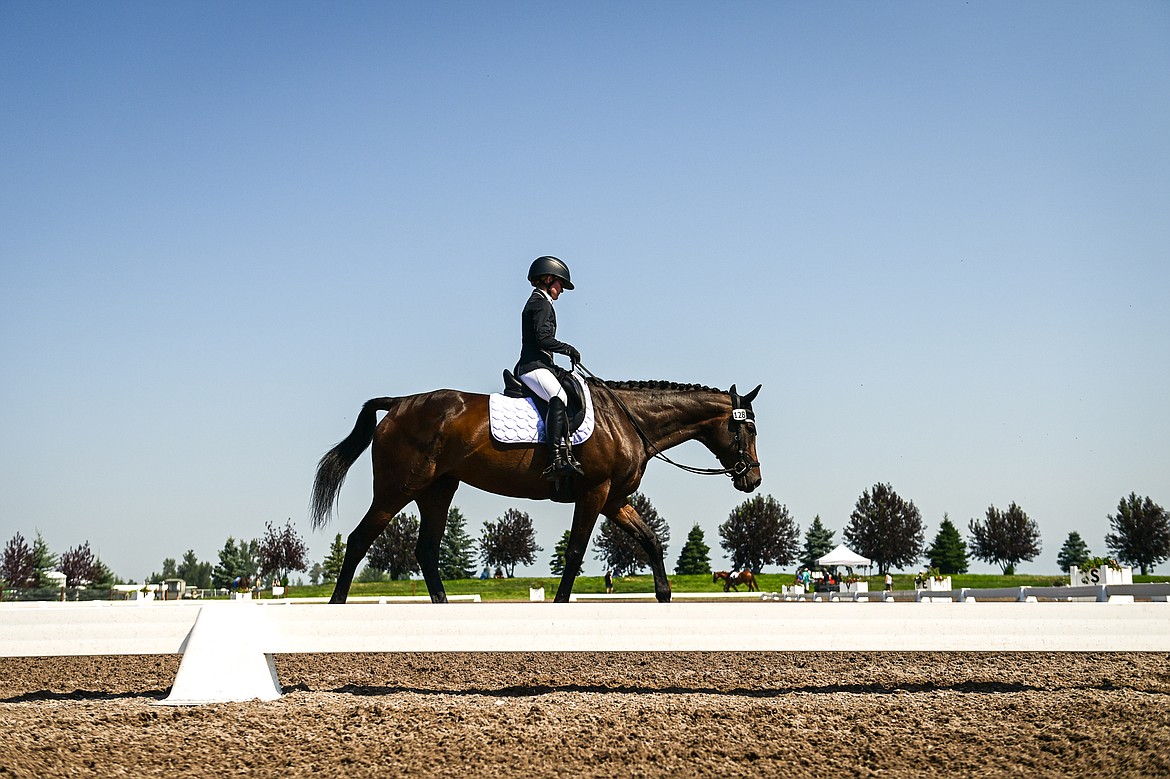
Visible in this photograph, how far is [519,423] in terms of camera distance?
8.91 meters

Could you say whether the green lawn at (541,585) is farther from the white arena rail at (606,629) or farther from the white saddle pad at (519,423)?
the white arena rail at (606,629)

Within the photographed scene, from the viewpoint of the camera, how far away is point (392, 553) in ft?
198

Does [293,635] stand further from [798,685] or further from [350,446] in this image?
[798,685]

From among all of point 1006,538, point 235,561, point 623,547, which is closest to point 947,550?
point 1006,538

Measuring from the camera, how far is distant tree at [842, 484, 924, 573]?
7012cm

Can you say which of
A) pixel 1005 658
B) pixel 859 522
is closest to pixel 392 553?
pixel 859 522

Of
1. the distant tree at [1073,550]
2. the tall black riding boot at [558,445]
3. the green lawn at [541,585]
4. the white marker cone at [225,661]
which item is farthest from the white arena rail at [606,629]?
the distant tree at [1073,550]

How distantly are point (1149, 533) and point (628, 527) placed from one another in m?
69.6

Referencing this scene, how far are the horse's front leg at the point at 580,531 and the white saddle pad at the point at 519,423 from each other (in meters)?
0.52

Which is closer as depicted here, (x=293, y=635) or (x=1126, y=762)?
(x=1126, y=762)

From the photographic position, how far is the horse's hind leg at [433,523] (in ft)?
30.4

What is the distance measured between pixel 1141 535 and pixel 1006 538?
11038 mm

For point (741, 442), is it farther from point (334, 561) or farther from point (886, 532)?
point (886, 532)

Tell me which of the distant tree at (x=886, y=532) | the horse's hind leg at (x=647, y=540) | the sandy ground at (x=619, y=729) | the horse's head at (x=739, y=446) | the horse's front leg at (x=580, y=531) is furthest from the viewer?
the distant tree at (x=886, y=532)
